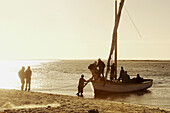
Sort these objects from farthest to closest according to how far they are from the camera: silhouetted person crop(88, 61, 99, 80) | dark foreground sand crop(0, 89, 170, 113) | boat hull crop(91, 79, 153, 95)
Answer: boat hull crop(91, 79, 153, 95)
silhouetted person crop(88, 61, 99, 80)
dark foreground sand crop(0, 89, 170, 113)

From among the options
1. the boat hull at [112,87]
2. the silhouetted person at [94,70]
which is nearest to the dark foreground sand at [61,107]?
the silhouetted person at [94,70]

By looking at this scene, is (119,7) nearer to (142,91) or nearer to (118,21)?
(118,21)

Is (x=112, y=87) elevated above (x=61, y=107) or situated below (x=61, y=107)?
above

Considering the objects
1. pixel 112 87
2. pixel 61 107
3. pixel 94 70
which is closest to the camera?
pixel 61 107

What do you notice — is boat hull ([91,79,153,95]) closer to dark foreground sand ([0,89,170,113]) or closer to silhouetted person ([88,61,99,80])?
silhouetted person ([88,61,99,80])

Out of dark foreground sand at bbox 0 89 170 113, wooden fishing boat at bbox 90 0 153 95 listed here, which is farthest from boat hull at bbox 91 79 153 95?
dark foreground sand at bbox 0 89 170 113

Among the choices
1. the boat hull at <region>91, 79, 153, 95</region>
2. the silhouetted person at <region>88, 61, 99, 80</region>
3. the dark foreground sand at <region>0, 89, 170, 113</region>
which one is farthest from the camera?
the boat hull at <region>91, 79, 153, 95</region>

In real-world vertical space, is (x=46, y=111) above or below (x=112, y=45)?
below

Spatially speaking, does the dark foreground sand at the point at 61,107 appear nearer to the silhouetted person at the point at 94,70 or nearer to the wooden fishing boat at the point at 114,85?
the silhouetted person at the point at 94,70

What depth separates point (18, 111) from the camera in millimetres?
10281

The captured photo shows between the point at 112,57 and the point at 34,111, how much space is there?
1586 centimetres

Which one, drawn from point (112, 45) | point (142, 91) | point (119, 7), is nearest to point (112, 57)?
point (112, 45)

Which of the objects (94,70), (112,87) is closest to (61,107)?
(94,70)

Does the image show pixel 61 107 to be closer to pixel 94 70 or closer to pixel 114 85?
pixel 94 70
